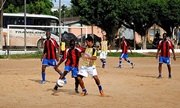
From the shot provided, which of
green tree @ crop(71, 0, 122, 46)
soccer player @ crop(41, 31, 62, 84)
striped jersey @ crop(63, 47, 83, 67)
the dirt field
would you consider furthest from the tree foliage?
striped jersey @ crop(63, 47, 83, 67)

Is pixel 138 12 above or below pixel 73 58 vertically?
above

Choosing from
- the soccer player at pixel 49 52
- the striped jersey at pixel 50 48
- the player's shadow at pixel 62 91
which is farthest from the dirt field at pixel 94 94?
the striped jersey at pixel 50 48

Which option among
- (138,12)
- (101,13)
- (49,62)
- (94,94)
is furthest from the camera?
(101,13)

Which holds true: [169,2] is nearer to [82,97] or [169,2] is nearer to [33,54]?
[33,54]

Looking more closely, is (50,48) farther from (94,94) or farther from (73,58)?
(94,94)

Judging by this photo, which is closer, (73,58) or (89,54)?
(89,54)

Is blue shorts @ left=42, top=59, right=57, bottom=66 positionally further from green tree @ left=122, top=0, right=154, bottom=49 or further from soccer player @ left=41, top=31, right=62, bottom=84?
green tree @ left=122, top=0, right=154, bottom=49

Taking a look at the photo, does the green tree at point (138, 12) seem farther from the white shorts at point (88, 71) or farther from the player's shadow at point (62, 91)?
the white shorts at point (88, 71)

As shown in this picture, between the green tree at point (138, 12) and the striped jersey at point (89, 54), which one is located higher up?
the green tree at point (138, 12)

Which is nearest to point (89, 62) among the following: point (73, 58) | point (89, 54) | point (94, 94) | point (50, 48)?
point (89, 54)

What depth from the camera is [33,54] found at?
1484 inches

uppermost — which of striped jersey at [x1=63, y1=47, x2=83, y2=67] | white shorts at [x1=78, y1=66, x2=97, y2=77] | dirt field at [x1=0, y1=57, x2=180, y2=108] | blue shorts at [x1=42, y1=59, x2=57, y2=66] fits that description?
striped jersey at [x1=63, y1=47, x2=83, y2=67]

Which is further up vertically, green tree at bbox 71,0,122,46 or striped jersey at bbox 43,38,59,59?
green tree at bbox 71,0,122,46

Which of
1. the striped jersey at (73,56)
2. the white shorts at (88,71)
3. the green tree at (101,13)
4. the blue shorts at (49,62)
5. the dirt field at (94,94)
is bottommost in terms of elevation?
the dirt field at (94,94)
